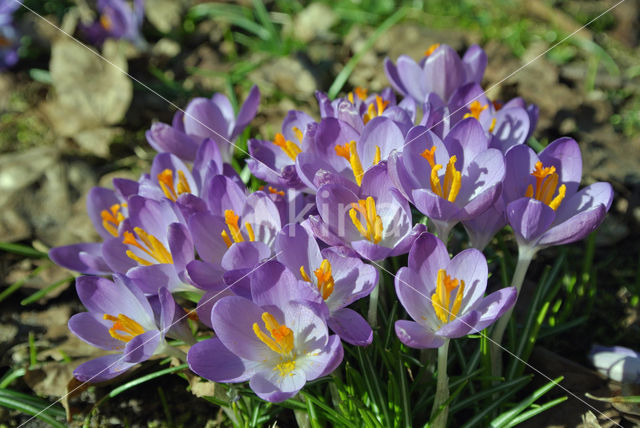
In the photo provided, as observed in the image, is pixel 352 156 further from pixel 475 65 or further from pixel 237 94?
pixel 237 94

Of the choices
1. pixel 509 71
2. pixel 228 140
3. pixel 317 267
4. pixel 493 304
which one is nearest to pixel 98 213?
pixel 228 140

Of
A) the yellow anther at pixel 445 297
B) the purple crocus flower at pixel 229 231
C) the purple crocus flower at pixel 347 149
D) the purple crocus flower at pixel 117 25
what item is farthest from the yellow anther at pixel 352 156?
the purple crocus flower at pixel 117 25

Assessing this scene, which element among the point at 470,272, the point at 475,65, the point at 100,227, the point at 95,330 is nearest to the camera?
the point at 470,272

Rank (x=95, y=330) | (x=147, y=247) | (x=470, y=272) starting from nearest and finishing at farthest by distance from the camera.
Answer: (x=470, y=272) → (x=95, y=330) → (x=147, y=247)

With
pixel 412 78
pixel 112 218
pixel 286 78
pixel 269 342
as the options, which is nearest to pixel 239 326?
pixel 269 342

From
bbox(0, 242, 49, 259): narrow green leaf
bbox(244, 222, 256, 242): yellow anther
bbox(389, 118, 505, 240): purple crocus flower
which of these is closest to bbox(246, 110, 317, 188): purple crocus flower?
bbox(244, 222, 256, 242): yellow anther

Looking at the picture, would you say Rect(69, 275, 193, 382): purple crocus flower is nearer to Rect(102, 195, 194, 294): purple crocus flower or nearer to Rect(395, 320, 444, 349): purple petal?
Rect(102, 195, 194, 294): purple crocus flower

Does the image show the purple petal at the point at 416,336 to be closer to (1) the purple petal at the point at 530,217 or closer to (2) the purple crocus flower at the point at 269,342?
(2) the purple crocus flower at the point at 269,342
